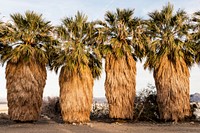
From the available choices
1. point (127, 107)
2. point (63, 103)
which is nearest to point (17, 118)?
point (63, 103)

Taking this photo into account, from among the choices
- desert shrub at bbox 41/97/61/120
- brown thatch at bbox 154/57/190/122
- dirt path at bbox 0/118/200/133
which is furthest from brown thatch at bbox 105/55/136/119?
desert shrub at bbox 41/97/61/120

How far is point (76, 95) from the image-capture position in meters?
23.1

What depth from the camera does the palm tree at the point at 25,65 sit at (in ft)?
76.7

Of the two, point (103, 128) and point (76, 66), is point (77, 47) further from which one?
point (103, 128)

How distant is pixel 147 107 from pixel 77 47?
27.3ft

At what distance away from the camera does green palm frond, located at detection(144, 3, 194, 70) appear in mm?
24734

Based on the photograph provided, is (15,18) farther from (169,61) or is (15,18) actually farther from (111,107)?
(169,61)

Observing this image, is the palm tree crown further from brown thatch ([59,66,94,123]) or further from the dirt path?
the dirt path

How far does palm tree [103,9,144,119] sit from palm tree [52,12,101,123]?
130cm

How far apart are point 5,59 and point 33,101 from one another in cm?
365

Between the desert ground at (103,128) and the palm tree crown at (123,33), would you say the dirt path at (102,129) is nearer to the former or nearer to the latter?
the desert ground at (103,128)

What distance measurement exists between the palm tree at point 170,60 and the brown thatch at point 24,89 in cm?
828

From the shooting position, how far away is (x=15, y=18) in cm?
2422

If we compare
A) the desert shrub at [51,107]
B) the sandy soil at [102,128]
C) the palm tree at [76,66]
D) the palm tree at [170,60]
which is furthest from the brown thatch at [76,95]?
the desert shrub at [51,107]
